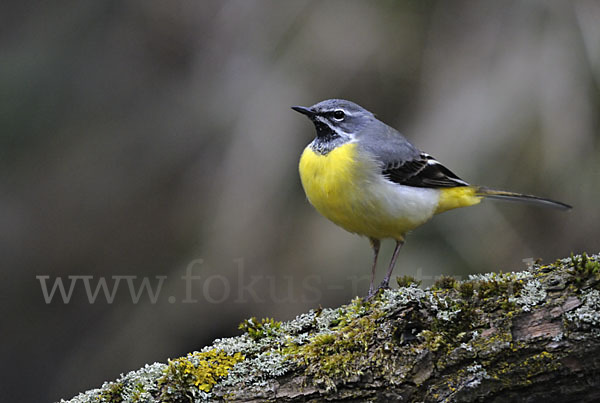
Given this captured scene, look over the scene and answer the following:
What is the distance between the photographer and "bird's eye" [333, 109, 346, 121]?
4.28 m

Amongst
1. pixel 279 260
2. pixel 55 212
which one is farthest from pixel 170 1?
pixel 279 260

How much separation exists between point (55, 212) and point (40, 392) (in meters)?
1.79

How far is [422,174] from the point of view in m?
4.26

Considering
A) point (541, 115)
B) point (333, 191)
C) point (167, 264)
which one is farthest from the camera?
point (167, 264)

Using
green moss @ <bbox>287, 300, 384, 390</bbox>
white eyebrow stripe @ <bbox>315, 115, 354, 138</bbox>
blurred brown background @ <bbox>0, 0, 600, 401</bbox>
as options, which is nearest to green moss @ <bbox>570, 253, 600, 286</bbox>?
green moss @ <bbox>287, 300, 384, 390</bbox>

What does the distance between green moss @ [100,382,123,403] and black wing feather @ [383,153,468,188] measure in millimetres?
2272

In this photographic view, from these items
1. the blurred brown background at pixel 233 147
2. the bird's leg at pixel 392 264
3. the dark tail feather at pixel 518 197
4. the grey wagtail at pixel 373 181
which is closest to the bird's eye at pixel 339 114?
the grey wagtail at pixel 373 181

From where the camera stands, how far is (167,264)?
5.30 metres

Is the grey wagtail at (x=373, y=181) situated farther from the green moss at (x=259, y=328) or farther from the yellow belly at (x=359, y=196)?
the green moss at (x=259, y=328)

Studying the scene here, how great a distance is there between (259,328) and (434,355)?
34.4 inches

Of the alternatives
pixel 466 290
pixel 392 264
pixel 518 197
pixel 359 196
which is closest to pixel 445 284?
pixel 466 290

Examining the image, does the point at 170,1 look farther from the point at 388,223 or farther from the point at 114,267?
the point at 388,223

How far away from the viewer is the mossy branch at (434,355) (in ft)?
7.55

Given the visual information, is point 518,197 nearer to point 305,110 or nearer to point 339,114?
point 339,114
